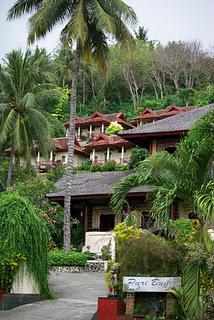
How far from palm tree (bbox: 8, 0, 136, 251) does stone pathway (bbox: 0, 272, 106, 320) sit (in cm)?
550

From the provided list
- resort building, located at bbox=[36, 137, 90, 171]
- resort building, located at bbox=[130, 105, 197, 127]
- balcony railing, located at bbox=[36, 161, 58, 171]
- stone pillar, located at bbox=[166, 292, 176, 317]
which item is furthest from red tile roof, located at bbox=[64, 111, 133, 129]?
stone pillar, located at bbox=[166, 292, 176, 317]

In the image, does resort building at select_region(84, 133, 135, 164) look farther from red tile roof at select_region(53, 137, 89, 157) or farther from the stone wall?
the stone wall

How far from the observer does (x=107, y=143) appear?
192 feet

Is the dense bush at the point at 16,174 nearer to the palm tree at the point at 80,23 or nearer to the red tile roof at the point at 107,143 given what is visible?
the red tile roof at the point at 107,143

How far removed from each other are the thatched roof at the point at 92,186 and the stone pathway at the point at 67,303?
23.4ft

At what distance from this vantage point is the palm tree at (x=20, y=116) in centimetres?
3753

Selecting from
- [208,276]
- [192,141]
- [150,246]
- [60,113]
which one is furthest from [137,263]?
[60,113]

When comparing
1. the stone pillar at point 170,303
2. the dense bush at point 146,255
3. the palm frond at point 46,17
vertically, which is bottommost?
the stone pillar at point 170,303

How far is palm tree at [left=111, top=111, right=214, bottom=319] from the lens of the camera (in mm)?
10438

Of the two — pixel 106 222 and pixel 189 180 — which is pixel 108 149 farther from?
pixel 189 180

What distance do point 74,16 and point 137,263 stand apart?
16.5m

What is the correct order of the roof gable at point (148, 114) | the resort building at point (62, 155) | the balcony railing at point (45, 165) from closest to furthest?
the balcony railing at point (45, 165), the resort building at point (62, 155), the roof gable at point (148, 114)

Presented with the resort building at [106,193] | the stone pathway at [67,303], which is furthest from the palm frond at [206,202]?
the resort building at [106,193]

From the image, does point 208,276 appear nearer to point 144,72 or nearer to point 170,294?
point 170,294
